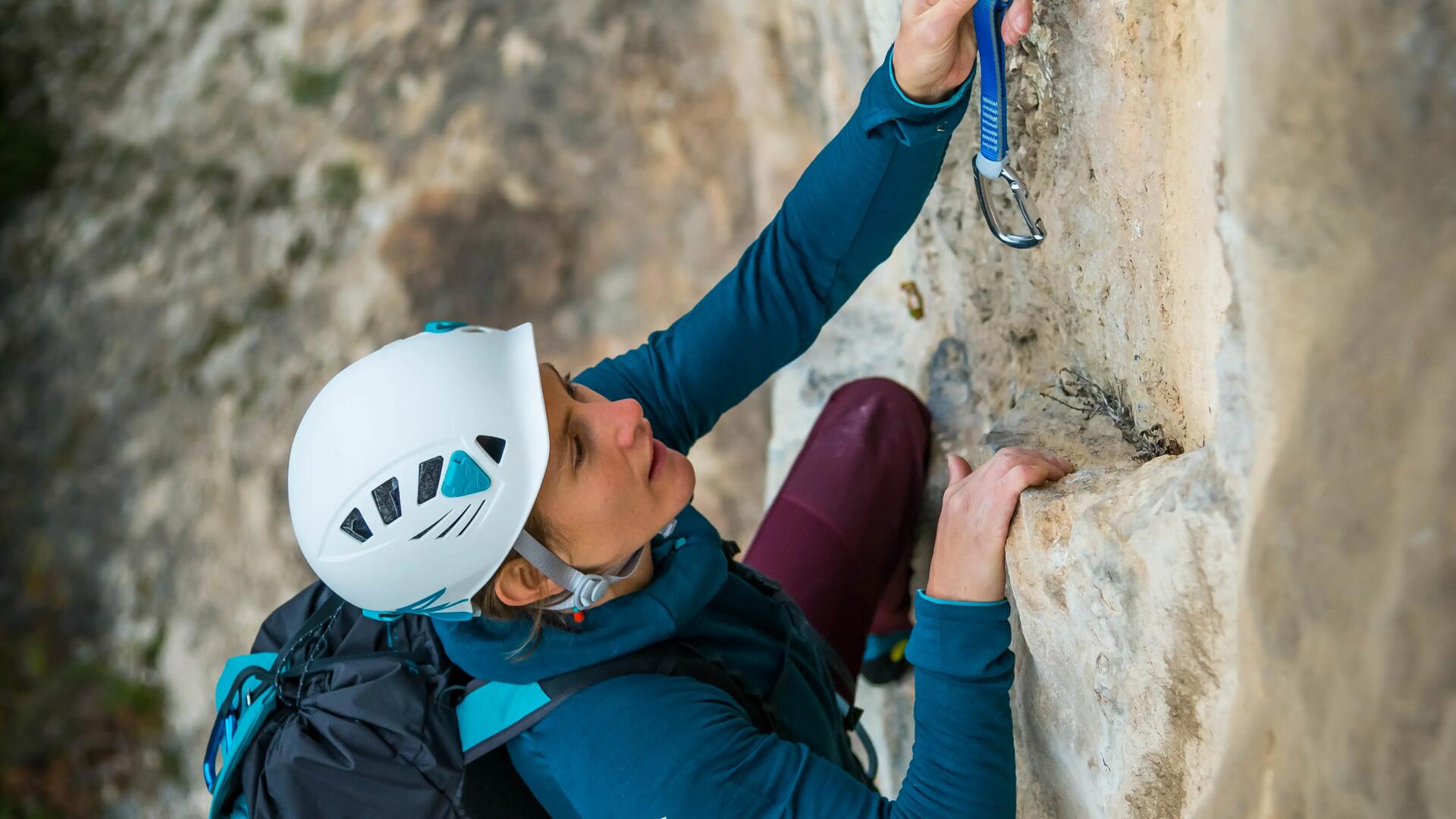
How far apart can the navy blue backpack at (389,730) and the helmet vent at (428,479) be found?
13.6 inches

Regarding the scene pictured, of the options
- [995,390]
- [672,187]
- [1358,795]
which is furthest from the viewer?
[672,187]

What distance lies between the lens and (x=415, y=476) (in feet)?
6.36

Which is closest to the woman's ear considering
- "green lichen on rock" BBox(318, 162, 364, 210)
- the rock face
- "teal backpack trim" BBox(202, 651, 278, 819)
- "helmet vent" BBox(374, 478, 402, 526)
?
"helmet vent" BBox(374, 478, 402, 526)

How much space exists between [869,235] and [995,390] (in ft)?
2.44

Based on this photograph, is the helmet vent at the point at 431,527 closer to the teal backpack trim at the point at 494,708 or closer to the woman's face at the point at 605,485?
the woman's face at the point at 605,485

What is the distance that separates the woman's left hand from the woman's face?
773 millimetres

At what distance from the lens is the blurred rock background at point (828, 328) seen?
1.14m

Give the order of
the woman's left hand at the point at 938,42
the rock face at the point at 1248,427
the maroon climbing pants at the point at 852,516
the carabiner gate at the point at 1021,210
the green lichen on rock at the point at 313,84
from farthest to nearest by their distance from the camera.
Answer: the green lichen on rock at the point at 313,84 → the maroon climbing pants at the point at 852,516 → the carabiner gate at the point at 1021,210 → the woman's left hand at the point at 938,42 → the rock face at the point at 1248,427

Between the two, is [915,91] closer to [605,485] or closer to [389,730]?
[605,485]

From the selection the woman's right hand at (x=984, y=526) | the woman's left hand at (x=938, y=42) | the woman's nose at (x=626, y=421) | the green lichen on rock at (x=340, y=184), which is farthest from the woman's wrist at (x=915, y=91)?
the green lichen on rock at (x=340, y=184)

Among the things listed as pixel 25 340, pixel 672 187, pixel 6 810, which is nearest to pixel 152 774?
pixel 6 810

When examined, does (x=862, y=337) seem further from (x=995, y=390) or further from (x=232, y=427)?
(x=232, y=427)

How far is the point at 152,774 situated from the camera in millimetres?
5016

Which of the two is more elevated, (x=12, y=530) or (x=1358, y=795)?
(x=1358, y=795)
